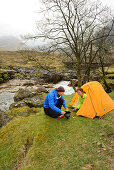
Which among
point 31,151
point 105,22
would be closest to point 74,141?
point 31,151

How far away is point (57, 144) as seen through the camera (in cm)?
424

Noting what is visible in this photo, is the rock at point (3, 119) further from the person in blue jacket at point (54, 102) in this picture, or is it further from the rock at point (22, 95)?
the rock at point (22, 95)

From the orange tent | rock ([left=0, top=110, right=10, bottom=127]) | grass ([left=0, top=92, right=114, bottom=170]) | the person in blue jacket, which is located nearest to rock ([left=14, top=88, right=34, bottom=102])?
rock ([left=0, top=110, right=10, bottom=127])

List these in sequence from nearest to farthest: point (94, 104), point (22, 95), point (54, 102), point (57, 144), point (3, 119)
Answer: point (57, 144), point (54, 102), point (3, 119), point (94, 104), point (22, 95)

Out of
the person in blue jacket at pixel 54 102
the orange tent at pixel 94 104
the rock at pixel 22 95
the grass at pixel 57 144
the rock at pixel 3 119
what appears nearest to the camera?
the grass at pixel 57 144

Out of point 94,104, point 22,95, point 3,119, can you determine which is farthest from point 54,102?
point 22,95

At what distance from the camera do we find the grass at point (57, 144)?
3.45 m

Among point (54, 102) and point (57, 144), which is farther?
point (54, 102)

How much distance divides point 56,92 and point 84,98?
2053mm

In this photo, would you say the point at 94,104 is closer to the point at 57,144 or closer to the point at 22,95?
the point at 57,144

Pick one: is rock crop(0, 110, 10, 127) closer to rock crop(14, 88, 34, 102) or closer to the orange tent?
the orange tent

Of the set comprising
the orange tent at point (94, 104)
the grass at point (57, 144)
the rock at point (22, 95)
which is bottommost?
the rock at point (22, 95)

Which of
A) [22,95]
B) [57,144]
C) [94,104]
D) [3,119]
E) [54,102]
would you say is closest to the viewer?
[57,144]

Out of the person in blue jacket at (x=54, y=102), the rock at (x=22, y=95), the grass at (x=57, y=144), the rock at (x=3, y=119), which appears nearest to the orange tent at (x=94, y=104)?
the grass at (x=57, y=144)
